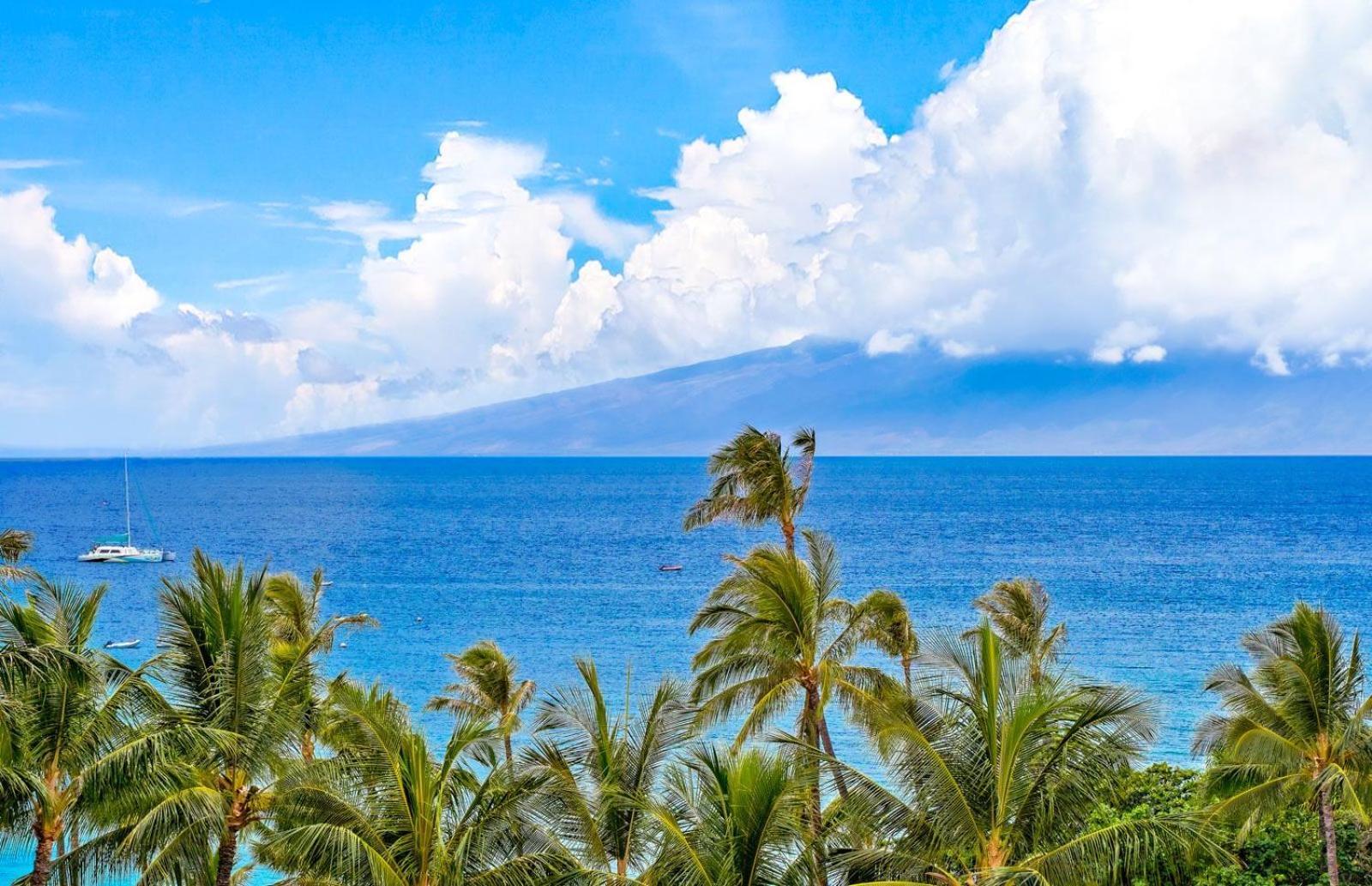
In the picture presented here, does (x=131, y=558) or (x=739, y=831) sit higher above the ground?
(x=739, y=831)

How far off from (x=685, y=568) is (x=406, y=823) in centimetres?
9708

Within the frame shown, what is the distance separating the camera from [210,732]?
16.4 m

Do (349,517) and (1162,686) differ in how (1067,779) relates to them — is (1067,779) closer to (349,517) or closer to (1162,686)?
(1162,686)

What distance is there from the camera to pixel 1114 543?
13088 centimetres

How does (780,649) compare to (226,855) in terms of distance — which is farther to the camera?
(780,649)

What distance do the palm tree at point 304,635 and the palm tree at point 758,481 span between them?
8478 millimetres

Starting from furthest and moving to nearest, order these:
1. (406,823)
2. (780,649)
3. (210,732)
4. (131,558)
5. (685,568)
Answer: (131,558) < (685,568) < (780,649) < (210,732) < (406,823)

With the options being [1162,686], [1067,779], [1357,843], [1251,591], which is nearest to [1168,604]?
[1251,591]

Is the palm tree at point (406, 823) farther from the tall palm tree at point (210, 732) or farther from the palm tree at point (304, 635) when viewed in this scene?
the palm tree at point (304, 635)

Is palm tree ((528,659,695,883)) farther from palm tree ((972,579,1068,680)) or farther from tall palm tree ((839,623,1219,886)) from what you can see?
palm tree ((972,579,1068,680))

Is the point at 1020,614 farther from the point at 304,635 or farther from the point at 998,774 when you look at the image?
the point at 304,635

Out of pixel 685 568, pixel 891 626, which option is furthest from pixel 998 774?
pixel 685 568

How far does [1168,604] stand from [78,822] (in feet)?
263

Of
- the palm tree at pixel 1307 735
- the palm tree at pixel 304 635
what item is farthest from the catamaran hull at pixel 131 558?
the palm tree at pixel 1307 735
